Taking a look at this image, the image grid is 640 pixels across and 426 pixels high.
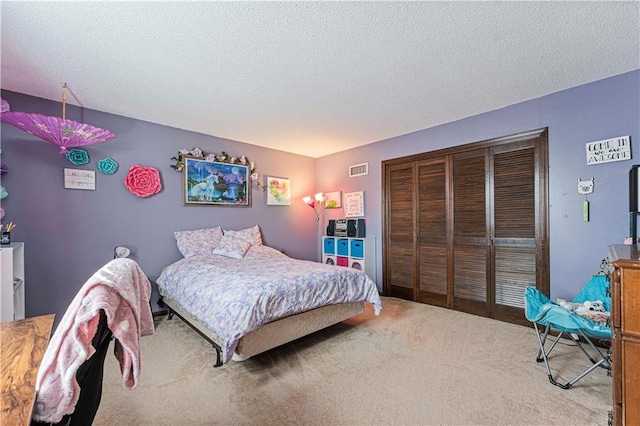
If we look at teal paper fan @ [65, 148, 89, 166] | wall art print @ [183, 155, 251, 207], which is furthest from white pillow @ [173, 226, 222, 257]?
teal paper fan @ [65, 148, 89, 166]

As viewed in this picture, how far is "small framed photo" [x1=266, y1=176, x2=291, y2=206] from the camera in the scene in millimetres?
4555

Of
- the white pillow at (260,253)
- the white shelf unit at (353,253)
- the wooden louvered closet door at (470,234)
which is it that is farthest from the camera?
the white shelf unit at (353,253)

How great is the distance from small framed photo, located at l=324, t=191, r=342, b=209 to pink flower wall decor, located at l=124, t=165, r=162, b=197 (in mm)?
2620

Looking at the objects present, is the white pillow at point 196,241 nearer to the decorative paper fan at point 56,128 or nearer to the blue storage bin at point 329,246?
the decorative paper fan at point 56,128

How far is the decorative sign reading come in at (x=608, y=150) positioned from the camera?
2369 mm

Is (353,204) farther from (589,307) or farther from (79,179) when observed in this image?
(79,179)

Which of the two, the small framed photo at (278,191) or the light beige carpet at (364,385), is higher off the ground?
the small framed photo at (278,191)

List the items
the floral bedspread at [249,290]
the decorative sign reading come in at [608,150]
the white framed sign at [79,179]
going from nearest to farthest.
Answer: the floral bedspread at [249,290], the decorative sign reading come in at [608,150], the white framed sign at [79,179]

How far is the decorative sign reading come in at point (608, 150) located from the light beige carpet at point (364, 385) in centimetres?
171

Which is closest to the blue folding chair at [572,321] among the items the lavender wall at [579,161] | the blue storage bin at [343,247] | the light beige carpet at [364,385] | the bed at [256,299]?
the light beige carpet at [364,385]

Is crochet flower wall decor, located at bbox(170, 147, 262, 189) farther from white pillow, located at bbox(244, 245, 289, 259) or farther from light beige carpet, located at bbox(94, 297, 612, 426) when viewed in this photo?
light beige carpet, located at bbox(94, 297, 612, 426)

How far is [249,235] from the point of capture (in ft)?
13.3

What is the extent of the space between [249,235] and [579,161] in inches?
151

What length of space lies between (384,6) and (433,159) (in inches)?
95.0
